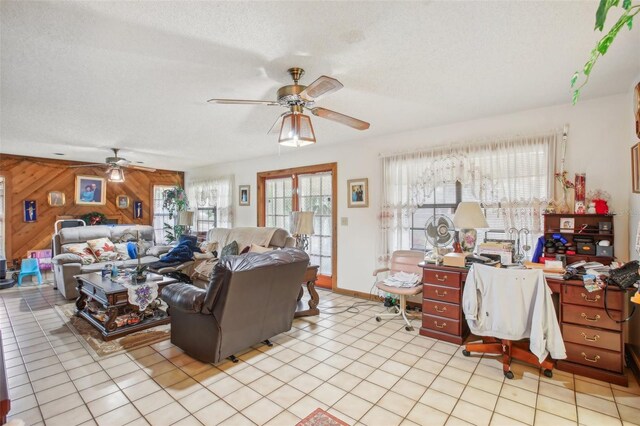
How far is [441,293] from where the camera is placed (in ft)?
10.3

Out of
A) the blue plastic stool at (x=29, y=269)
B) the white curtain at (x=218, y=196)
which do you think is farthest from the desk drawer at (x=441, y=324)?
the blue plastic stool at (x=29, y=269)

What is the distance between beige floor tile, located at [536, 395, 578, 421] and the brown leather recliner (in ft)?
6.72

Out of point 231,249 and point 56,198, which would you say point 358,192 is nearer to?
point 231,249

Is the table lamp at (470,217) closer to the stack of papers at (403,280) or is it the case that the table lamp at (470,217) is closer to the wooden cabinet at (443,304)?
the wooden cabinet at (443,304)

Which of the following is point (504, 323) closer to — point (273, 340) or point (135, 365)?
point (273, 340)

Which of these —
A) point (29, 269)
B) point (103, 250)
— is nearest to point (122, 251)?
point (103, 250)

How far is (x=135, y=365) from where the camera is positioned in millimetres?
2598

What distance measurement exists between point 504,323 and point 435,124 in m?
2.44

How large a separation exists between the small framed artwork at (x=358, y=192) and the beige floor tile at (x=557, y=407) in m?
2.98

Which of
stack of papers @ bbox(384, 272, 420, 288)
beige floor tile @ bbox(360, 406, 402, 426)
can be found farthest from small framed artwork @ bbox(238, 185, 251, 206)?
beige floor tile @ bbox(360, 406, 402, 426)

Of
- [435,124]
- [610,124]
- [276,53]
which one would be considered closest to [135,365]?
[276,53]

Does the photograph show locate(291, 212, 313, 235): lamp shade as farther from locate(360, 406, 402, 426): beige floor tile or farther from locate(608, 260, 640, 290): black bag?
locate(608, 260, 640, 290): black bag

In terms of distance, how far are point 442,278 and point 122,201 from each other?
280 inches

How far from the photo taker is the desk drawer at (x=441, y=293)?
3.07 meters
